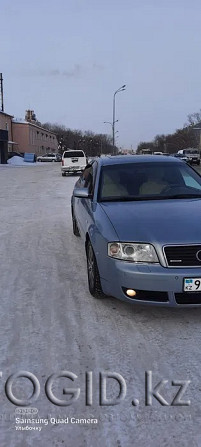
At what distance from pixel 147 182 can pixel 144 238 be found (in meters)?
1.52

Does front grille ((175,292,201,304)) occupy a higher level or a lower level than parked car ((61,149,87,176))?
lower

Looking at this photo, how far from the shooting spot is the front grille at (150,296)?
3590mm

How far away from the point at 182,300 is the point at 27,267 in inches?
102

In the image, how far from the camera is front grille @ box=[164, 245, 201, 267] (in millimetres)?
3561

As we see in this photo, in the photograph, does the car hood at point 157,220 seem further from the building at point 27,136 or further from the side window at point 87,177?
the building at point 27,136

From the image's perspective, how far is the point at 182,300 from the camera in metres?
3.58

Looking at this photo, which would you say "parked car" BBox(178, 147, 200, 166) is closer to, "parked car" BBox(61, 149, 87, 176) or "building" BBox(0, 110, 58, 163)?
"parked car" BBox(61, 149, 87, 176)

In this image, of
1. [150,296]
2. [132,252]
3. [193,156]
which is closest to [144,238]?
[132,252]

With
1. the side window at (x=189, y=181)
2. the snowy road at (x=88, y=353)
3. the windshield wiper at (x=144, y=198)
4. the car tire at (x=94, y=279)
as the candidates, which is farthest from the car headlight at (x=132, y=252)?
the side window at (x=189, y=181)

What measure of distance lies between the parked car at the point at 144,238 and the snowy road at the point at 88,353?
0.93 feet

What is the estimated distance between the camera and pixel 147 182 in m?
5.05

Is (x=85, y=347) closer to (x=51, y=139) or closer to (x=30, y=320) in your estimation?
(x=30, y=320)

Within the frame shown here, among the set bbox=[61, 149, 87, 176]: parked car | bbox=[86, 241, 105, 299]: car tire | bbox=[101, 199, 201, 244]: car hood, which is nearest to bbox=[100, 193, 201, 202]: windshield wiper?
bbox=[101, 199, 201, 244]: car hood

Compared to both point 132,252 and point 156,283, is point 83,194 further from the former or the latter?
point 156,283
